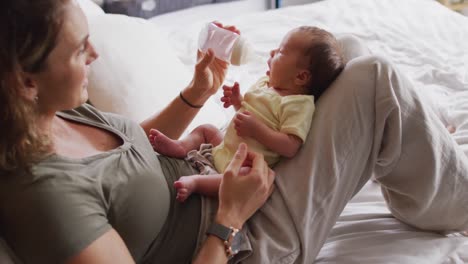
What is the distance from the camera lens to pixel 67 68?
832 mm

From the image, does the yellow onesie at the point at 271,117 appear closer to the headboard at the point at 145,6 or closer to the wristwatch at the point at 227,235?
the wristwatch at the point at 227,235

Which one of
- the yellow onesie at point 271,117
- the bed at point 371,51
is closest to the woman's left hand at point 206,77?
the yellow onesie at point 271,117

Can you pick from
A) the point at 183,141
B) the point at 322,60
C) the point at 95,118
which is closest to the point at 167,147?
the point at 183,141

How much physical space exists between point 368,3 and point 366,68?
169 cm

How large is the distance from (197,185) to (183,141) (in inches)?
7.7

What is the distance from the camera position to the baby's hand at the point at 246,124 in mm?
1075

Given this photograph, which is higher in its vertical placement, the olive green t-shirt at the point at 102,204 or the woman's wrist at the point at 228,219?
the olive green t-shirt at the point at 102,204

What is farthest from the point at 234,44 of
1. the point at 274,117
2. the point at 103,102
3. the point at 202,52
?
the point at 103,102

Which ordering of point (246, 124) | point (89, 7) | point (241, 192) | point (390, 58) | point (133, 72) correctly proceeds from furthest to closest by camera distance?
1. point (390, 58)
2. point (89, 7)
3. point (133, 72)
4. point (246, 124)
5. point (241, 192)

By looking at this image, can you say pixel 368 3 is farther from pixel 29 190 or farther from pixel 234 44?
pixel 29 190

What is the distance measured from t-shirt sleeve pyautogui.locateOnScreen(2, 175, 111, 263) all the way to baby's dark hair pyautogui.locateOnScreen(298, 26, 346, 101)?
54cm

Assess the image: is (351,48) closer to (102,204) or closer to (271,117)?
(271,117)

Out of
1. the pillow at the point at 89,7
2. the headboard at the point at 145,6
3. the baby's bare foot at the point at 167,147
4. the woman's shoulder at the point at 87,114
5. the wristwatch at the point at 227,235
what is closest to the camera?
the wristwatch at the point at 227,235

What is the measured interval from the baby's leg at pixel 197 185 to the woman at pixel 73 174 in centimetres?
2
